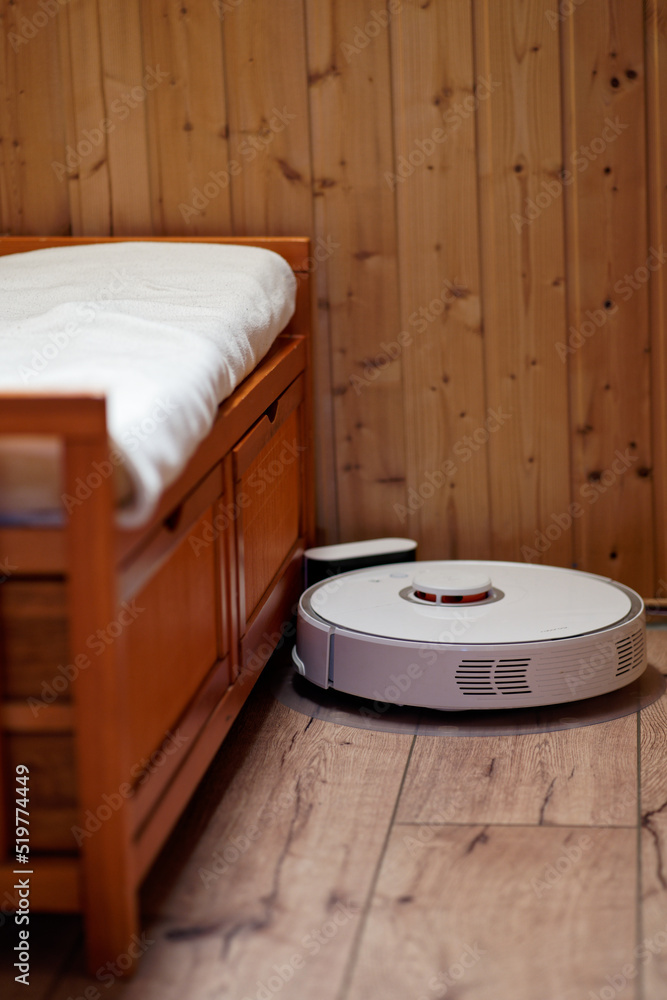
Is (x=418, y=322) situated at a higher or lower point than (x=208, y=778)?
higher

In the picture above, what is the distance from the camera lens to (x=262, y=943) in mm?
1231

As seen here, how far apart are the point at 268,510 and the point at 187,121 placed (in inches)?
35.9

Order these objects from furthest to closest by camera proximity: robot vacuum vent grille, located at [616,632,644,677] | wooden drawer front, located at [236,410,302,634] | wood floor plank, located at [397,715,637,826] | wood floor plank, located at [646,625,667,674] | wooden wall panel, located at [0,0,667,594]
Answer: wooden wall panel, located at [0,0,667,594] → wood floor plank, located at [646,625,667,674] → robot vacuum vent grille, located at [616,632,644,677] → wooden drawer front, located at [236,410,302,634] → wood floor plank, located at [397,715,637,826]

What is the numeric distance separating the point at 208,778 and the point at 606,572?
1079 mm

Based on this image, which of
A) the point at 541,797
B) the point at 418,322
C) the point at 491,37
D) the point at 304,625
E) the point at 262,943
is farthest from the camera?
the point at 418,322

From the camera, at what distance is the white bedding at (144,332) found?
3.76 ft

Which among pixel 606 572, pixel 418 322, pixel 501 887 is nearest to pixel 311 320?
pixel 418 322

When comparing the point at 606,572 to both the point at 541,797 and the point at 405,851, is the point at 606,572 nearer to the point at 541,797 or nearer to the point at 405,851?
the point at 541,797
